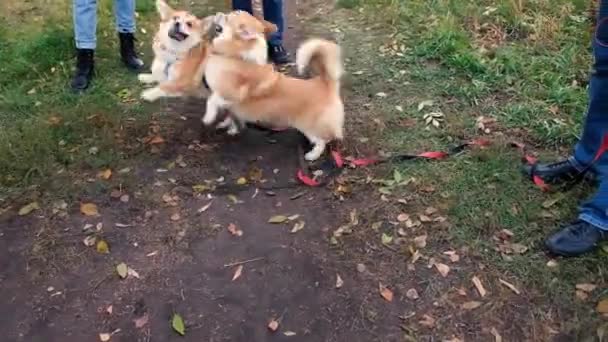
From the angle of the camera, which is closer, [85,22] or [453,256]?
[453,256]

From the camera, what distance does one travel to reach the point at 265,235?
3064 millimetres

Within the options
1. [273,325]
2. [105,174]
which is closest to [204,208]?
[105,174]

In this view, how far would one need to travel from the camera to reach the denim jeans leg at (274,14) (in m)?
4.67

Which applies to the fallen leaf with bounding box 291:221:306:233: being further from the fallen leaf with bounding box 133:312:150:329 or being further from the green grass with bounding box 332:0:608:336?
the fallen leaf with bounding box 133:312:150:329

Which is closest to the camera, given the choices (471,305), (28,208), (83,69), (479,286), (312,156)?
(471,305)

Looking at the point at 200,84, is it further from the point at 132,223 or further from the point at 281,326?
the point at 281,326

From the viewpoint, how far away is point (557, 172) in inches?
129

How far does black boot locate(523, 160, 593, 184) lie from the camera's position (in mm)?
3236

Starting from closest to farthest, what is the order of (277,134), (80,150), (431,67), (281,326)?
(281,326)
(80,150)
(277,134)
(431,67)

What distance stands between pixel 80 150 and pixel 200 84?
2.81ft

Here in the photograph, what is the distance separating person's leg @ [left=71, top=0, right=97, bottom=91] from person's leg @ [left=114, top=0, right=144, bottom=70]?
24 cm

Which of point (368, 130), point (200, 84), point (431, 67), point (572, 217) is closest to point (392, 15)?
point (431, 67)

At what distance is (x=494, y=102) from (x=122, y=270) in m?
2.78

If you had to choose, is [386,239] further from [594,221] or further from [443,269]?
[594,221]
